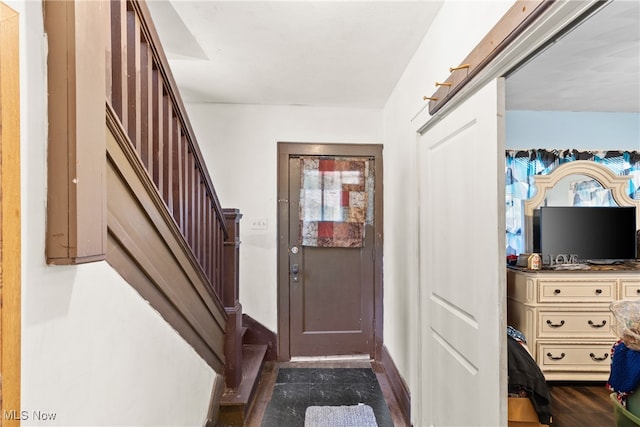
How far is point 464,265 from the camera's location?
1391 millimetres

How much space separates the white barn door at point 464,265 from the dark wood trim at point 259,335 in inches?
63.2

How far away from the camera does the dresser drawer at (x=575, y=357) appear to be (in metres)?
2.59

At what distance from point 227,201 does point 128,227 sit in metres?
2.14

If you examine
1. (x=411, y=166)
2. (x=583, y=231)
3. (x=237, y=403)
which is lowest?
(x=237, y=403)

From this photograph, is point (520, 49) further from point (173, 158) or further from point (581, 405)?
point (581, 405)

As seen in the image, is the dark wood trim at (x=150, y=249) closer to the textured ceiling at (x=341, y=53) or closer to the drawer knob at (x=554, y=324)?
the textured ceiling at (x=341, y=53)

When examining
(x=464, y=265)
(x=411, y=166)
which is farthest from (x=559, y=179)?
(x=464, y=265)

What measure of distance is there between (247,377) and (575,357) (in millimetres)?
2642

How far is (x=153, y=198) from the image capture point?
3.90 ft

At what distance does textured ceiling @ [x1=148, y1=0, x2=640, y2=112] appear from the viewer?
170 cm

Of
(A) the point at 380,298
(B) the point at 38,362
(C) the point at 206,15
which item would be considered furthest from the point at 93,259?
(A) the point at 380,298

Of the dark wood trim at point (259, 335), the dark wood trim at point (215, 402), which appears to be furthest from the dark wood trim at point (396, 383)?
the dark wood trim at point (215, 402)

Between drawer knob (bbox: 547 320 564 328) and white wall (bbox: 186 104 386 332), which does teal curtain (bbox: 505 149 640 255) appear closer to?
drawer knob (bbox: 547 320 564 328)

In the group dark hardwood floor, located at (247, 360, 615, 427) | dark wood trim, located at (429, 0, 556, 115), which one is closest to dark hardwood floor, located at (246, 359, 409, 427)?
dark hardwood floor, located at (247, 360, 615, 427)
